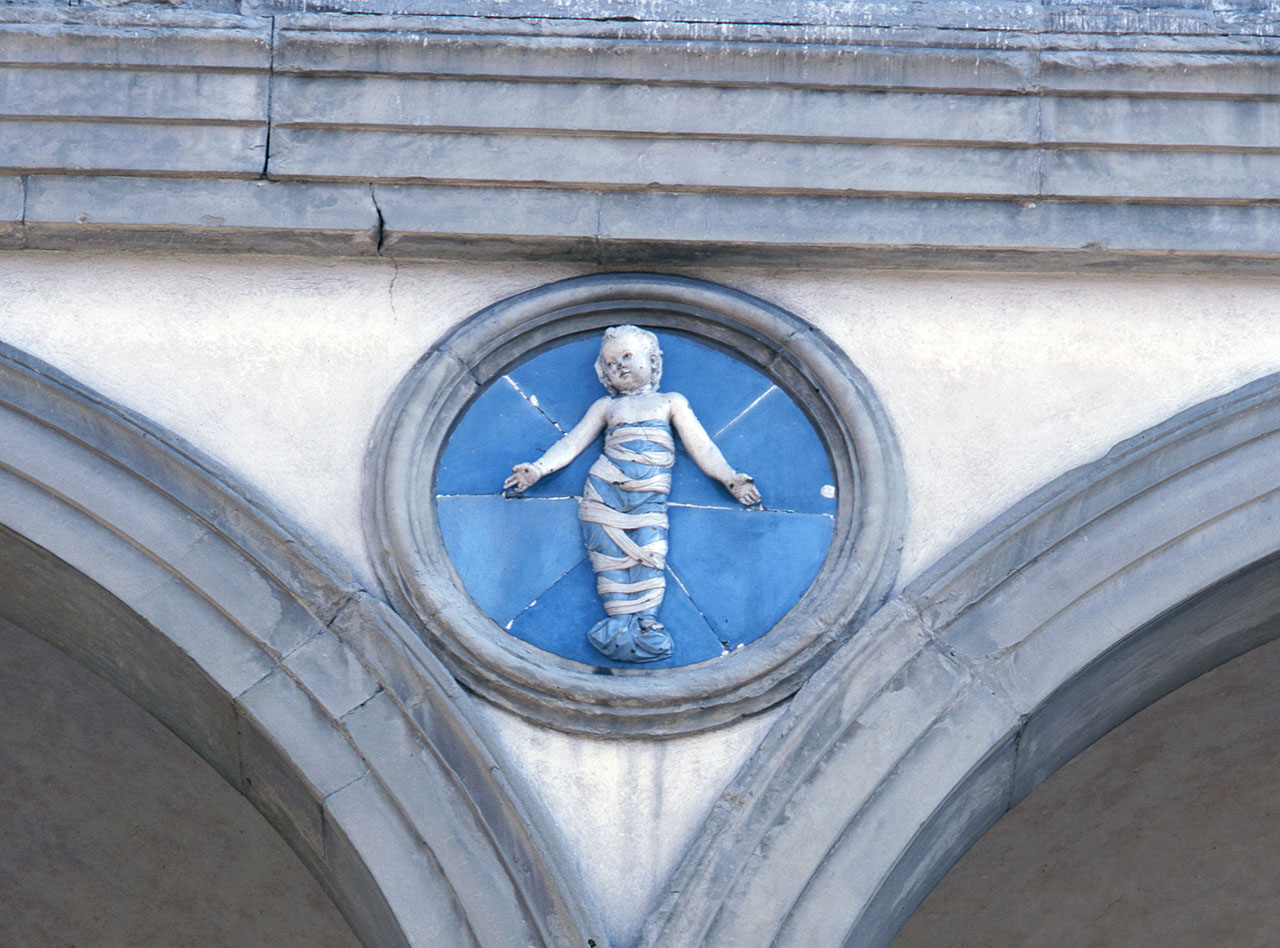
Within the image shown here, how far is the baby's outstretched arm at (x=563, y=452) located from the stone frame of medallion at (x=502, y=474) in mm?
73

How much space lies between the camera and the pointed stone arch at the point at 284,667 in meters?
4.34

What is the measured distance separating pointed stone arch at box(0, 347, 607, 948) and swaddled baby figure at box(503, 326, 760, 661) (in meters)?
0.43

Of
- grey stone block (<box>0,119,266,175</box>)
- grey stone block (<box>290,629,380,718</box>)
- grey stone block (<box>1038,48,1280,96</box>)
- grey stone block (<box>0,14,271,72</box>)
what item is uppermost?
grey stone block (<box>0,14,271,72</box>)

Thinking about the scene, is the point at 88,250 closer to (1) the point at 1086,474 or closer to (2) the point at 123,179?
(2) the point at 123,179

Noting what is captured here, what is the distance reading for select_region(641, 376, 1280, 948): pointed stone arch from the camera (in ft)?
14.3

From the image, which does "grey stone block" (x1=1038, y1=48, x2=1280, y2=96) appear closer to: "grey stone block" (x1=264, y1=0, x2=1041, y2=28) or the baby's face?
"grey stone block" (x1=264, y1=0, x2=1041, y2=28)

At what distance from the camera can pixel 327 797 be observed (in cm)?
438

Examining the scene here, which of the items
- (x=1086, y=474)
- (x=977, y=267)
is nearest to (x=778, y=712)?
(x=1086, y=474)

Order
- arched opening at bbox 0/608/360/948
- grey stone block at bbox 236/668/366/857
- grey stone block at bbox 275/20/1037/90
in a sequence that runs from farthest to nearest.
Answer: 1. arched opening at bbox 0/608/360/948
2. grey stone block at bbox 275/20/1037/90
3. grey stone block at bbox 236/668/366/857

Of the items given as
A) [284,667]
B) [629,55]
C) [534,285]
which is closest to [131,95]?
[534,285]

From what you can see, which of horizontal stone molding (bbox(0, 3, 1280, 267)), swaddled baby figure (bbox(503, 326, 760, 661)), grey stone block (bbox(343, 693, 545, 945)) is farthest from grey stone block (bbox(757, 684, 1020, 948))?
horizontal stone molding (bbox(0, 3, 1280, 267))

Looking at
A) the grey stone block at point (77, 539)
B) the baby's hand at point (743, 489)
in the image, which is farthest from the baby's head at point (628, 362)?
the grey stone block at point (77, 539)

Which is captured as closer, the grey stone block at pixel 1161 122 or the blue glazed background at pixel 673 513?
the blue glazed background at pixel 673 513

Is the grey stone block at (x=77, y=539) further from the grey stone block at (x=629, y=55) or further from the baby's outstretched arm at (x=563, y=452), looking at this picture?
the grey stone block at (x=629, y=55)
